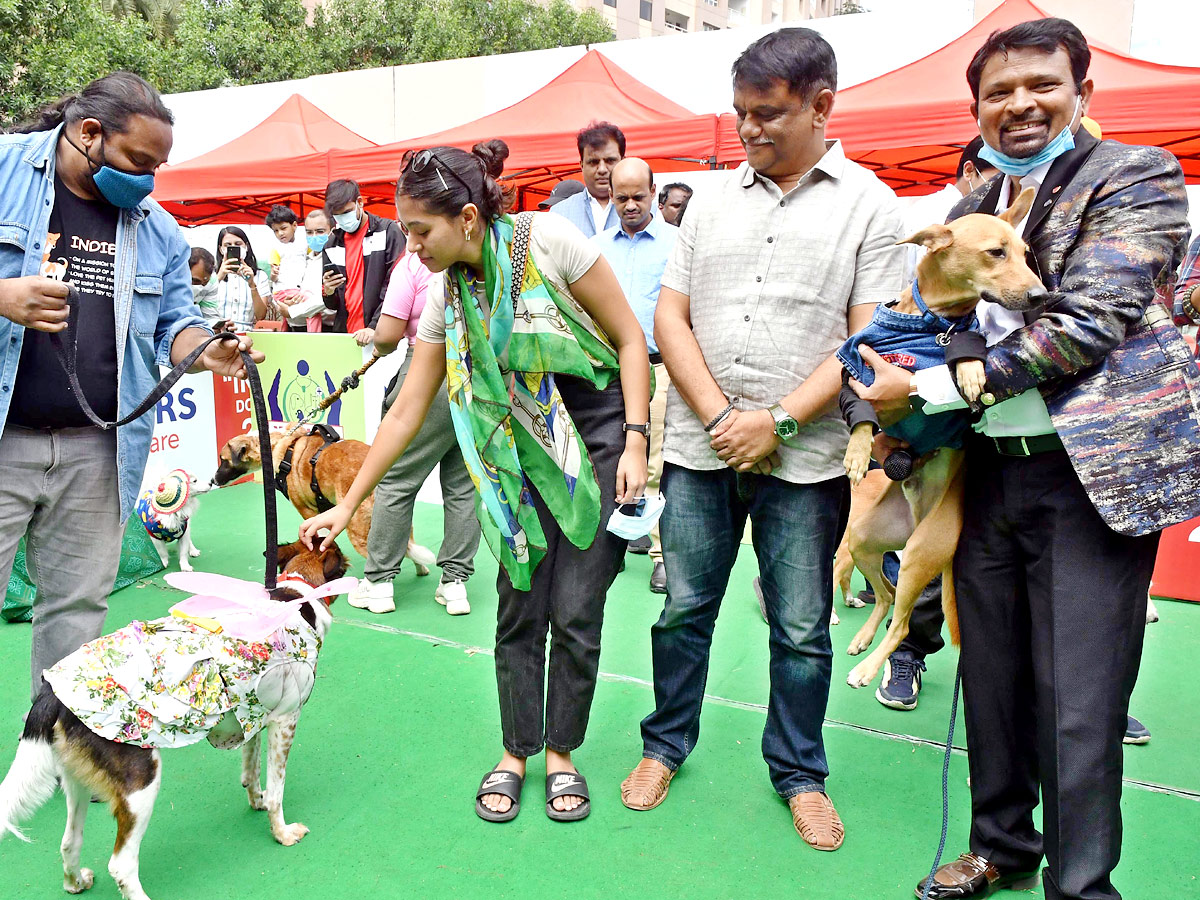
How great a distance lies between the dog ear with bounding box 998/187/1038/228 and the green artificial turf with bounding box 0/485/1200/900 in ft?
5.63

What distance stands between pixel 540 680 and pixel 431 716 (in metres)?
0.77

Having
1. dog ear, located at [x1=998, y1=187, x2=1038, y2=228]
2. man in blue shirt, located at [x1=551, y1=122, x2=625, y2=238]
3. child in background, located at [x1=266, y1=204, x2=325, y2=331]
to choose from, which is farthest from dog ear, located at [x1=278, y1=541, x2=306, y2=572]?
child in background, located at [x1=266, y1=204, x2=325, y2=331]

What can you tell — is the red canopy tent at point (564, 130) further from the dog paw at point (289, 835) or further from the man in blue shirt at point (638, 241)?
the dog paw at point (289, 835)

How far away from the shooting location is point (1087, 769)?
1777 mm

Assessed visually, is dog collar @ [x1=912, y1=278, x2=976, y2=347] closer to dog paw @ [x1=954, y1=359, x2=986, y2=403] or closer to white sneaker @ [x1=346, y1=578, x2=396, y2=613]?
dog paw @ [x1=954, y1=359, x2=986, y2=403]

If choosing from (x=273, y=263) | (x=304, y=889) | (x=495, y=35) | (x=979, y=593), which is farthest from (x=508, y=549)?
(x=495, y=35)

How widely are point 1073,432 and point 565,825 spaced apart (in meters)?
1.76

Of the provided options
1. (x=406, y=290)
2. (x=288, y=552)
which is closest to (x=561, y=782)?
(x=288, y=552)

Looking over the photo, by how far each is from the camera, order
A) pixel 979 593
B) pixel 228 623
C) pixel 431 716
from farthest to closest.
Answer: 1. pixel 431 716
2. pixel 228 623
3. pixel 979 593

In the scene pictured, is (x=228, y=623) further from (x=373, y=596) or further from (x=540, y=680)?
(x=373, y=596)

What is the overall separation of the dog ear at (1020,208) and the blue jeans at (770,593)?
83 cm

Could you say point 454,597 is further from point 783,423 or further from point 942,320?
point 942,320

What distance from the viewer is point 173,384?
225 centimetres

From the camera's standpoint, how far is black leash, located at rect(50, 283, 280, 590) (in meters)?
2.22
